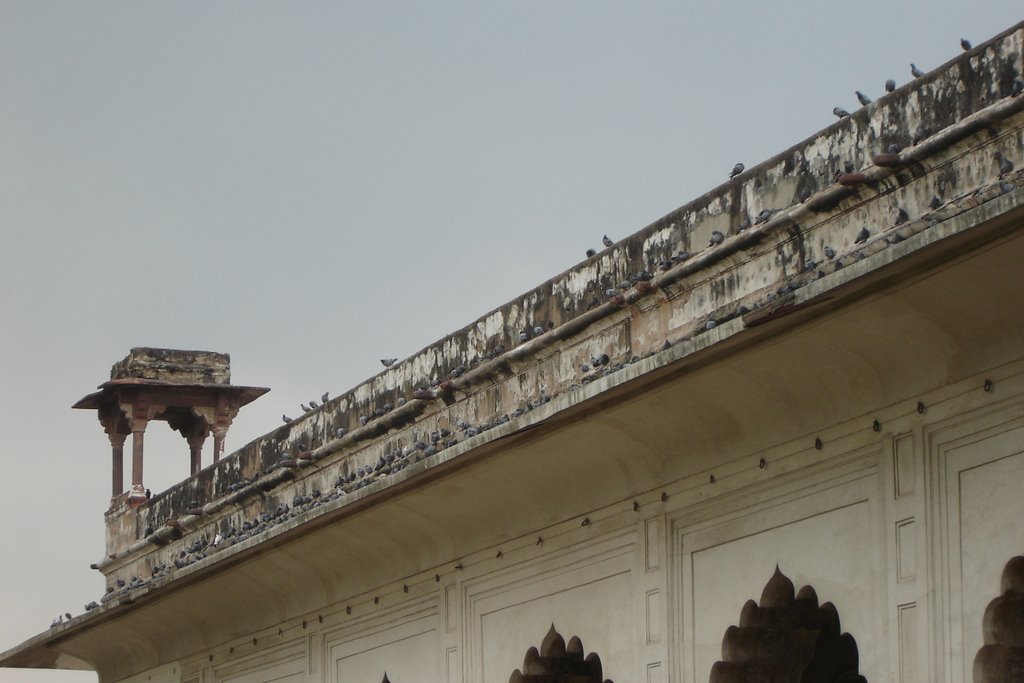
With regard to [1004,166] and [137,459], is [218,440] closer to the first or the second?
[137,459]

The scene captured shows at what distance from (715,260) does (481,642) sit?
293 cm

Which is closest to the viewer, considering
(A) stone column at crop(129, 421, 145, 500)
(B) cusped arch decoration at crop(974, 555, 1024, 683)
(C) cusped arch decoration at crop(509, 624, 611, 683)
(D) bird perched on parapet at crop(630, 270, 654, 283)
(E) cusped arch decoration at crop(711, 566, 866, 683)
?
(B) cusped arch decoration at crop(974, 555, 1024, 683)

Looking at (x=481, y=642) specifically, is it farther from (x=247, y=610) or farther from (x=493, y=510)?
A: (x=247, y=610)

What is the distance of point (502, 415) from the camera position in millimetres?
11594

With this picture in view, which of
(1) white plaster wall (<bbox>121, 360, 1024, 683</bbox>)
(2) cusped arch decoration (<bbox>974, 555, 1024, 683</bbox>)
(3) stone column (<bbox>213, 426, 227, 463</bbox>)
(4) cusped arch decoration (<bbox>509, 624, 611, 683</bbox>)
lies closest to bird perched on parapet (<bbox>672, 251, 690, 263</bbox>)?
(1) white plaster wall (<bbox>121, 360, 1024, 683</bbox>)

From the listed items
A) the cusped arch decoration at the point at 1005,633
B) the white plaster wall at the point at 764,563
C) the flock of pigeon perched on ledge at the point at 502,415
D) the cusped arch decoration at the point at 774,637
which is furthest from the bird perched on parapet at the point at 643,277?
the cusped arch decoration at the point at 1005,633

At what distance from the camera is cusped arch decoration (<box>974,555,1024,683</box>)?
8.12m

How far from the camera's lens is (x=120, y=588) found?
17.0m

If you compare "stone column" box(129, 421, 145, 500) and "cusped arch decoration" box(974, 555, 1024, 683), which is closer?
"cusped arch decoration" box(974, 555, 1024, 683)

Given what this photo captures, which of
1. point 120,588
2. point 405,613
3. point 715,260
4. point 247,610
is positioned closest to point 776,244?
point 715,260

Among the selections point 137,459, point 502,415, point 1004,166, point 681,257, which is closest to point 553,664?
point 502,415

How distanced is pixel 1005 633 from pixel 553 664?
11.6ft

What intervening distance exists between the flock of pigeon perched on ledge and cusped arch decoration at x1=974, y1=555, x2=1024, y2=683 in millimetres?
1355

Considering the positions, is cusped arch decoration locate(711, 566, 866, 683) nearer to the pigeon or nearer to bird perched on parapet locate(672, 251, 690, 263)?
bird perched on parapet locate(672, 251, 690, 263)
